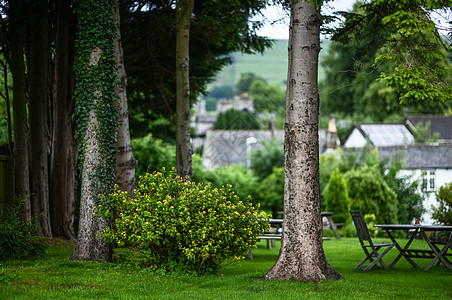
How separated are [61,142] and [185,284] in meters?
8.00

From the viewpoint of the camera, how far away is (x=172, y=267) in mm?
9477

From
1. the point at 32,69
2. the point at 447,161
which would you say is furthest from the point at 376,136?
the point at 32,69

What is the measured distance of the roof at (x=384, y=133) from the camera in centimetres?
4906

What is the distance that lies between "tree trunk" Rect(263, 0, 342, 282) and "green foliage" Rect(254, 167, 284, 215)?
1887cm

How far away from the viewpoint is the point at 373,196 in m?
26.9

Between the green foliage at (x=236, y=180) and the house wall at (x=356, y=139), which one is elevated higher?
the house wall at (x=356, y=139)

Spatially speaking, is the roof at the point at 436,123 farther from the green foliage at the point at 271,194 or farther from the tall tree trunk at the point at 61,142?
the tall tree trunk at the point at 61,142

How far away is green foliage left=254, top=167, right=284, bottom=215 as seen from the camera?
28.5 meters

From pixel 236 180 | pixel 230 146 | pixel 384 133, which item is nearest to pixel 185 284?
pixel 236 180

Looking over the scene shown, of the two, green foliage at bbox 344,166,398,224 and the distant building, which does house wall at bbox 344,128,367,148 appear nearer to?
the distant building

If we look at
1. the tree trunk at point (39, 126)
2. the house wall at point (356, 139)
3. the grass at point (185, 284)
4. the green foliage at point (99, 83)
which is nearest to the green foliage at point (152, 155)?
the tree trunk at point (39, 126)

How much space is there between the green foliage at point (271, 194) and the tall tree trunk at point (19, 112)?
1557 cm

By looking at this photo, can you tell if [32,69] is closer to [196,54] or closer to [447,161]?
[196,54]

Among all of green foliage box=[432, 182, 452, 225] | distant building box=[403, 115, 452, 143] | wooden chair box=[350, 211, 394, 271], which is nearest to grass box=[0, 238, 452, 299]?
wooden chair box=[350, 211, 394, 271]
